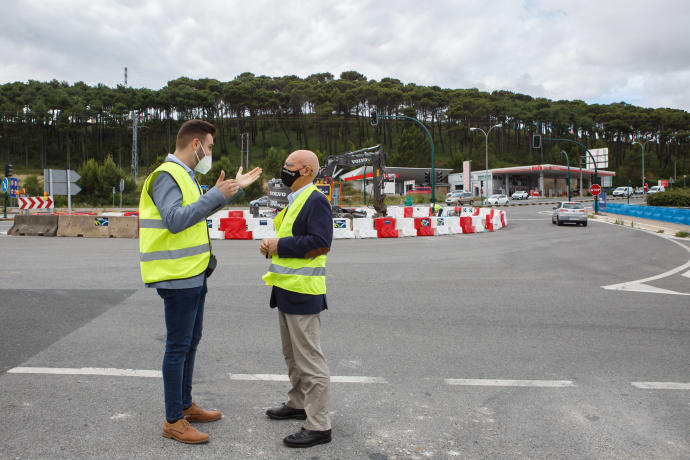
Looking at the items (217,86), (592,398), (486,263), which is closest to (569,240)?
(486,263)

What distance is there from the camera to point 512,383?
3980 mm

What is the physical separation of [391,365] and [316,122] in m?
103

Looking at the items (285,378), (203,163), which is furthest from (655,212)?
(203,163)

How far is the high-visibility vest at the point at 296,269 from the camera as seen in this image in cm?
307

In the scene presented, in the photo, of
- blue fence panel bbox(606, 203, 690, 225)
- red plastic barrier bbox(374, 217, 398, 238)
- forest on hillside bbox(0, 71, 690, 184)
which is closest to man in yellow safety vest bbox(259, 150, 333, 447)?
red plastic barrier bbox(374, 217, 398, 238)

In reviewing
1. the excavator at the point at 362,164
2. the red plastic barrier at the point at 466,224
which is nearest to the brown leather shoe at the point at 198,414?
the red plastic barrier at the point at 466,224

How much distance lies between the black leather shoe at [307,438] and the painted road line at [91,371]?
1.59m

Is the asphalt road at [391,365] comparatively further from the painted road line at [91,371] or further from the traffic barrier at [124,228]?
the traffic barrier at [124,228]

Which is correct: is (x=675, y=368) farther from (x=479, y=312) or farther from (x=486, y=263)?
(x=486, y=263)

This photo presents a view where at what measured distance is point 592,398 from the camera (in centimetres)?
370

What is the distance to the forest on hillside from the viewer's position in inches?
3556

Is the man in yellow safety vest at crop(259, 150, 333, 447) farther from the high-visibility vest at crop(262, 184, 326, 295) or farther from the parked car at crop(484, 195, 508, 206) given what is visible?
the parked car at crop(484, 195, 508, 206)

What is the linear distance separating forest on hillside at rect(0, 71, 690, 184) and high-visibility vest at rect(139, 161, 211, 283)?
77.5 meters

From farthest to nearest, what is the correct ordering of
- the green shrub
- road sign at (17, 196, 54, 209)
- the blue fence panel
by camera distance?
the green shrub, road sign at (17, 196, 54, 209), the blue fence panel
